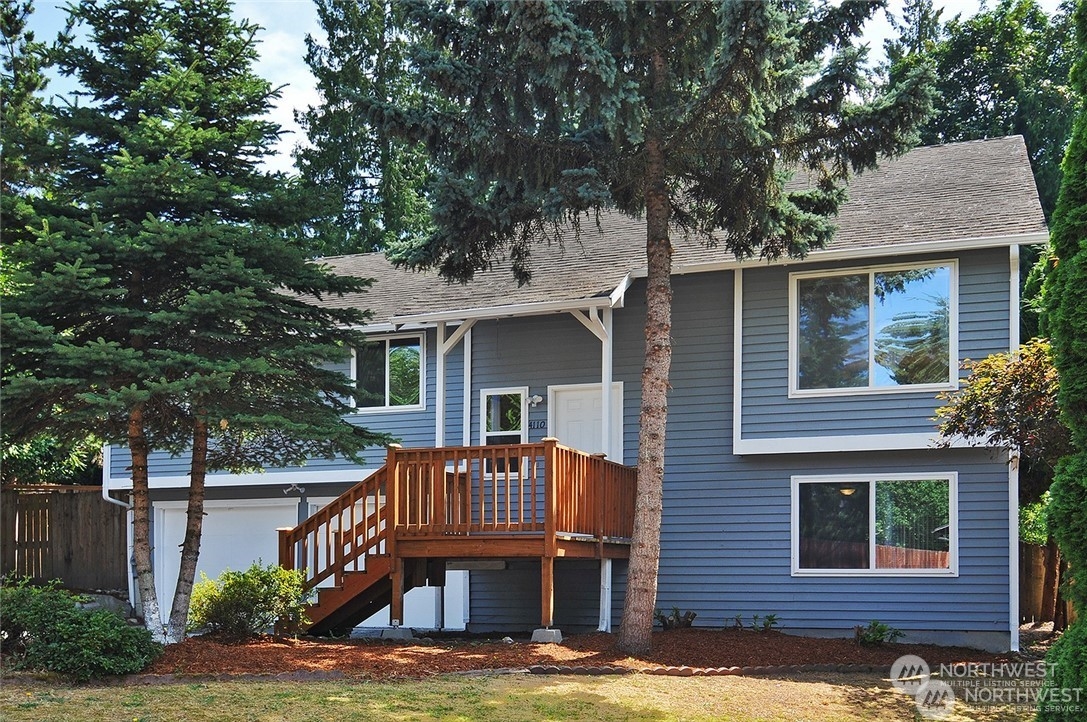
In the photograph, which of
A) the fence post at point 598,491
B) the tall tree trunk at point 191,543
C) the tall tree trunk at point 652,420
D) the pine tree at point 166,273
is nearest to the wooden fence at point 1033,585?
the fence post at point 598,491

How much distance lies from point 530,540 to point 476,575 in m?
4.11

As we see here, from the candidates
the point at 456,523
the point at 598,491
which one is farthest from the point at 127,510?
the point at 598,491

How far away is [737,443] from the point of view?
15.7 metres

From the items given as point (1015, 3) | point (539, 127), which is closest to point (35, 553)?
point (539, 127)

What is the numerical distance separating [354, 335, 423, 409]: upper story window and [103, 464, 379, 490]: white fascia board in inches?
44.7

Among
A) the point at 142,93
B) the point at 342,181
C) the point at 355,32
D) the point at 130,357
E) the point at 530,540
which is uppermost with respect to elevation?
the point at 355,32

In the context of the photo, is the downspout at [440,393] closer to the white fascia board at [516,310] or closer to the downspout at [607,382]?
the white fascia board at [516,310]

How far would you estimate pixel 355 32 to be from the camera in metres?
29.1

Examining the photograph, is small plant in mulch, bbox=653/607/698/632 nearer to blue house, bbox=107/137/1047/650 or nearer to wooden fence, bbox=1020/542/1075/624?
blue house, bbox=107/137/1047/650

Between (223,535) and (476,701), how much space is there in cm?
1180

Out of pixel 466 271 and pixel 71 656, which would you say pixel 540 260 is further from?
pixel 71 656

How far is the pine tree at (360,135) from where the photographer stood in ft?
94.9

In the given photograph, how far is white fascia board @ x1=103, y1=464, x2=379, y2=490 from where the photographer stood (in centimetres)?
1850

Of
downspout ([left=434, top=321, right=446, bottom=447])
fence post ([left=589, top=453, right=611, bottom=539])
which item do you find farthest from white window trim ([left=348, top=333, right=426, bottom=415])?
fence post ([left=589, top=453, right=611, bottom=539])
